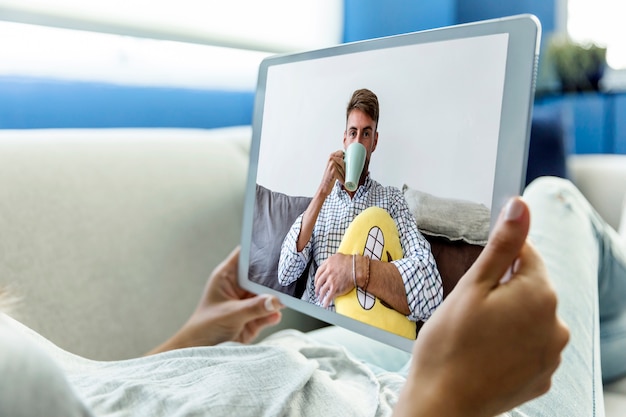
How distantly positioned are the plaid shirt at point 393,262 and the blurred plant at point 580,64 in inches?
81.0

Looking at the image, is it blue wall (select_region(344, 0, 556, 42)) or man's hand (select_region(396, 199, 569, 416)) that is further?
blue wall (select_region(344, 0, 556, 42))

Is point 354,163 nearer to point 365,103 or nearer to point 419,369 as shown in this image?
point 365,103

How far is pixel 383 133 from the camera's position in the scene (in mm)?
542

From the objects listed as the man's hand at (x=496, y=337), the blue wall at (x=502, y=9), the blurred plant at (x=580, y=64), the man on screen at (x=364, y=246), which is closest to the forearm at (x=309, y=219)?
the man on screen at (x=364, y=246)

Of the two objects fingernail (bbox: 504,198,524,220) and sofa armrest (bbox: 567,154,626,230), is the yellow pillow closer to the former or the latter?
fingernail (bbox: 504,198,524,220)

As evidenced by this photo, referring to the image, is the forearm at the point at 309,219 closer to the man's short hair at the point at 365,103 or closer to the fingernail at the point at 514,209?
the man's short hair at the point at 365,103

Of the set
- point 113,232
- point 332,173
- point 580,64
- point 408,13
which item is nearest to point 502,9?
point 580,64

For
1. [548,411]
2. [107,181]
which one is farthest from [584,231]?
[107,181]

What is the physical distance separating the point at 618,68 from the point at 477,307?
8.14 feet

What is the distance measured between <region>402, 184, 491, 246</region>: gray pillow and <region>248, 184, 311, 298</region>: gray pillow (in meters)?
0.14

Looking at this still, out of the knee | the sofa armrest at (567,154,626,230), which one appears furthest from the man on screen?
the sofa armrest at (567,154,626,230)

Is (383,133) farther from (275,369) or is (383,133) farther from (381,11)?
(381,11)

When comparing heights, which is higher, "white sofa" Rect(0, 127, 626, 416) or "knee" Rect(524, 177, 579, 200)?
"knee" Rect(524, 177, 579, 200)

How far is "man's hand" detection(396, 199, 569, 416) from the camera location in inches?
14.8
